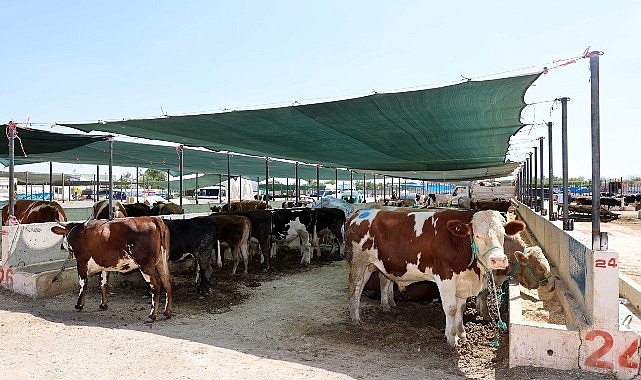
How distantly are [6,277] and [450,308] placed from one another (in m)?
6.98

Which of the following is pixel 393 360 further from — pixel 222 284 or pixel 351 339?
pixel 222 284

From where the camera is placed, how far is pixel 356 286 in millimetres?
6676

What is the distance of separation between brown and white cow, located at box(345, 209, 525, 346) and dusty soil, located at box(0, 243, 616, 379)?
501mm

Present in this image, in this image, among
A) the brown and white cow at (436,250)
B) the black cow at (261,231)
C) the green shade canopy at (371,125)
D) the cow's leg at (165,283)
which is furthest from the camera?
the black cow at (261,231)

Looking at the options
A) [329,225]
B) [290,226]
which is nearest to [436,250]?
[290,226]

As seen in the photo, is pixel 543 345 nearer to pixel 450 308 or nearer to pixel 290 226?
pixel 450 308

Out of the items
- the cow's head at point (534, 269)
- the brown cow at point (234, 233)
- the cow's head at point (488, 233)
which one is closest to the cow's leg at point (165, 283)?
the brown cow at point (234, 233)

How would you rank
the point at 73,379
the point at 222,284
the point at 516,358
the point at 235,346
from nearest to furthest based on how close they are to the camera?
1. the point at 73,379
2. the point at 516,358
3. the point at 235,346
4. the point at 222,284

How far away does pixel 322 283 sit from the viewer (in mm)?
9258

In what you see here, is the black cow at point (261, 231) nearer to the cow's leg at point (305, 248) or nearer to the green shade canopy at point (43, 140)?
the cow's leg at point (305, 248)

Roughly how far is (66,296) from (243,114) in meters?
4.09

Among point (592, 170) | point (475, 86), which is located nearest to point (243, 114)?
point (475, 86)

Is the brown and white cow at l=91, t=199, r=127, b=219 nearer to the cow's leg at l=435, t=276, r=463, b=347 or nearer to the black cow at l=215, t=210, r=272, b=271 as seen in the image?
the black cow at l=215, t=210, r=272, b=271

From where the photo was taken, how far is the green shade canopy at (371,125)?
6.53 meters
